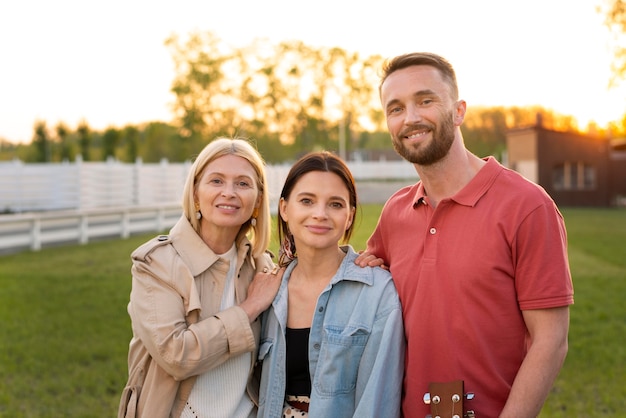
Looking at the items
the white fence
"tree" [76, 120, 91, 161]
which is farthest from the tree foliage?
the white fence

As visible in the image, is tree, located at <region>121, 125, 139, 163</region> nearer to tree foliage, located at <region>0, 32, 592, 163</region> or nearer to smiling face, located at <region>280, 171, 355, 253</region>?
tree foliage, located at <region>0, 32, 592, 163</region>

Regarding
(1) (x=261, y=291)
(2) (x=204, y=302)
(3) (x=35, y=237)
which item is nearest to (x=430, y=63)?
(1) (x=261, y=291)

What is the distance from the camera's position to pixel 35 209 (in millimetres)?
25547

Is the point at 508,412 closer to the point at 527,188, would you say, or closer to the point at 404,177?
the point at 527,188

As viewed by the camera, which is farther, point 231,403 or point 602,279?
point 602,279

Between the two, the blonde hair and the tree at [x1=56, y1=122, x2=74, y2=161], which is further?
the tree at [x1=56, y1=122, x2=74, y2=161]

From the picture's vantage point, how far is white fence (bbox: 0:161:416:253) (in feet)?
61.7

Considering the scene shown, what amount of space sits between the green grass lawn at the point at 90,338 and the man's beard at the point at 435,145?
4.45 meters

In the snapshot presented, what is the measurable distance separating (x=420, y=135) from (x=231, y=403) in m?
1.49

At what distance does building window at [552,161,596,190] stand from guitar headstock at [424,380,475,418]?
4247 cm

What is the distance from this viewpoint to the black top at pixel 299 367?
10.8 ft

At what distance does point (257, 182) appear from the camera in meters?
3.70

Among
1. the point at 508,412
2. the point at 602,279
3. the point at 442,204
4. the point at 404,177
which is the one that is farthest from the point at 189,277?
the point at 404,177

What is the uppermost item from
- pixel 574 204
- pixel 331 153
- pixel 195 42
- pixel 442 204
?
pixel 195 42
